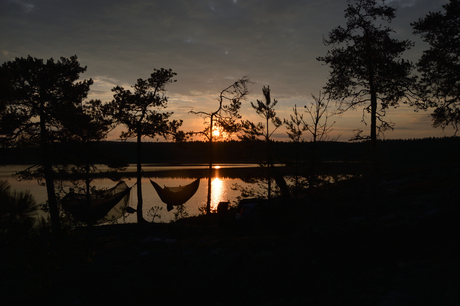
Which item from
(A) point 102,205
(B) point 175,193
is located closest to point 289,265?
(A) point 102,205

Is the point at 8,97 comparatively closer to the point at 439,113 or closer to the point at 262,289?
the point at 262,289

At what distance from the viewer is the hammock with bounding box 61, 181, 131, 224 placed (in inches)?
432

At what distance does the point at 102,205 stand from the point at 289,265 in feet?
28.4

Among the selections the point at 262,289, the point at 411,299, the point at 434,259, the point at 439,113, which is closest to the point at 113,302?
the point at 262,289

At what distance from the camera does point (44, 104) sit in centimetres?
1202

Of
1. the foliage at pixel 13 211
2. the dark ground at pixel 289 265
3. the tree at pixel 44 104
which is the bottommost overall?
the dark ground at pixel 289 265

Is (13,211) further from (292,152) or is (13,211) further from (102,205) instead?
Answer: (102,205)

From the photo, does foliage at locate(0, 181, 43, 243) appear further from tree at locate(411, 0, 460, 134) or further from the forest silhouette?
tree at locate(411, 0, 460, 134)

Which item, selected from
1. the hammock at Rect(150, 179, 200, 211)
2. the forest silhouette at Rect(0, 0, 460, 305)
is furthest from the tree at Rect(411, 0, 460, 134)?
the hammock at Rect(150, 179, 200, 211)

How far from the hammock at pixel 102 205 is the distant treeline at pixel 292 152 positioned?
1.71 meters

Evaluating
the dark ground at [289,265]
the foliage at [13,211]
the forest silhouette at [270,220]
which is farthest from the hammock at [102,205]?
the foliage at [13,211]

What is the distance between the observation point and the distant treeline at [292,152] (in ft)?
23.5

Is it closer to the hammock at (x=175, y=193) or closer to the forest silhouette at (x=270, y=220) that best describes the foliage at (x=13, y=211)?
the forest silhouette at (x=270, y=220)

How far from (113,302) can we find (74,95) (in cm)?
978
